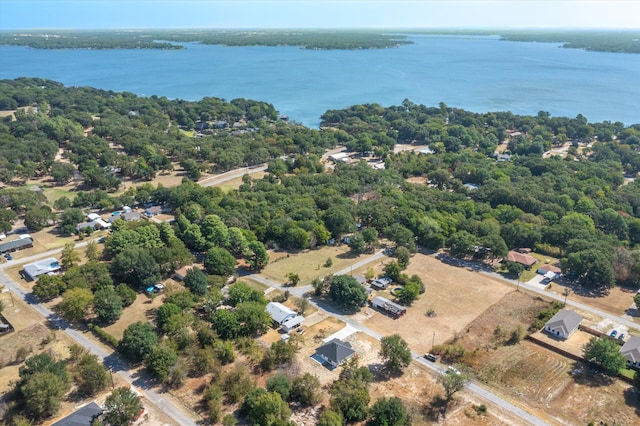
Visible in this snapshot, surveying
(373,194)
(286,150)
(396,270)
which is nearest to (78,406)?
(396,270)

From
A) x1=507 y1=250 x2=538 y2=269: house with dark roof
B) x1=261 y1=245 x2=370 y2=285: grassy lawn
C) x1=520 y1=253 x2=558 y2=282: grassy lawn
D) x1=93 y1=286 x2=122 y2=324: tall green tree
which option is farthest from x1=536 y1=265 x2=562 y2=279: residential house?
x1=93 y1=286 x2=122 y2=324: tall green tree

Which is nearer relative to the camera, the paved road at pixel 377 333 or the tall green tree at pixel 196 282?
the paved road at pixel 377 333

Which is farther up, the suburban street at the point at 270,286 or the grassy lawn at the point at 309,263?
the suburban street at the point at 270,286

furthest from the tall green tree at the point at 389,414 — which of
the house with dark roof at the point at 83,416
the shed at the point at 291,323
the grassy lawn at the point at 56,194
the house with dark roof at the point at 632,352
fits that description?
the grassy lawn at the point at 56,194

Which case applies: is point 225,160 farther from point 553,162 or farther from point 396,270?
point 553,162

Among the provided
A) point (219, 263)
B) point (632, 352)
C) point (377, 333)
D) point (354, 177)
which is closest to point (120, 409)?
point (219, 263)

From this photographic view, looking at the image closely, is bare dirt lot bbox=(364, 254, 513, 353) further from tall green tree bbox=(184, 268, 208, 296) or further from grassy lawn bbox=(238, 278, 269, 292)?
tall green tree bbox=(184, 268, 208, 296)

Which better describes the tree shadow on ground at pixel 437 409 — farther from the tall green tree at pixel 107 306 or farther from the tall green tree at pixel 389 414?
the tall green tree at pixel 107 306

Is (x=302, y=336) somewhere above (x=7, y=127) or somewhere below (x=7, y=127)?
below
